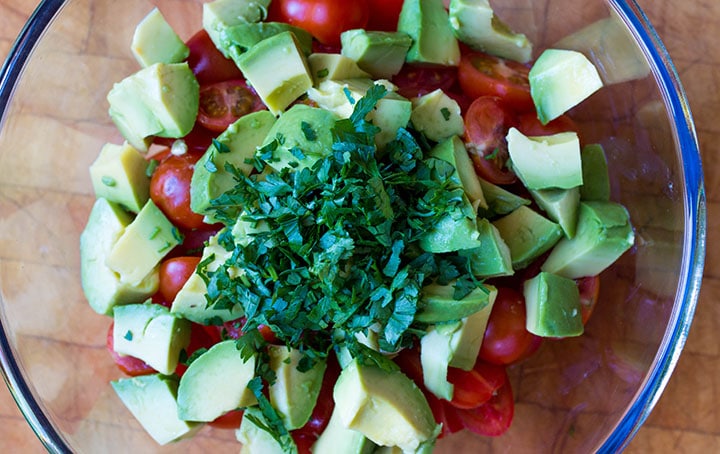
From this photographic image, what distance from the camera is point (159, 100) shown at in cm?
152

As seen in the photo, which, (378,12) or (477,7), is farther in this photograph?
(378,12)

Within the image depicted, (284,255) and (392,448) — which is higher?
(284,255)

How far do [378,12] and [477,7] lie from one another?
0.94ft

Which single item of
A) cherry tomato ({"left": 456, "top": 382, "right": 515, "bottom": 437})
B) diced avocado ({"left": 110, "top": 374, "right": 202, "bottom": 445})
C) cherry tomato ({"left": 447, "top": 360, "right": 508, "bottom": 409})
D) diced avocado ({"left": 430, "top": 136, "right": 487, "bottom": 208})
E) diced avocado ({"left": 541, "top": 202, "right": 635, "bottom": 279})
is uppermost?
diced avocado ({"left": 430, "top": 136, "right": 487, "bottom": 208})

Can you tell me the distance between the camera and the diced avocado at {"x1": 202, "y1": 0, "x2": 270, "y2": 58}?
1585 millimetres

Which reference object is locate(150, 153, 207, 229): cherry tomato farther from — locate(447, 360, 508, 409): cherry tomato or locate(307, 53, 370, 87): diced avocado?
locate(447, 360, 508, 409): cherry tomato

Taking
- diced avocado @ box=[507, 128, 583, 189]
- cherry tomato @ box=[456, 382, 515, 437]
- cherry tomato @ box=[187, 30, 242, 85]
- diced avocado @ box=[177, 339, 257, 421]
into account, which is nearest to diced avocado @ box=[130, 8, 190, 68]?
cherry tomato @ box=[187, 30, 242, 85]

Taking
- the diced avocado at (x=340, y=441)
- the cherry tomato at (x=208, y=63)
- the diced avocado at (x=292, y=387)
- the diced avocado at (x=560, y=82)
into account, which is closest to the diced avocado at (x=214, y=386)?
the diced avocado at (x=292, y=387)

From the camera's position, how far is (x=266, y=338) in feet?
5.06

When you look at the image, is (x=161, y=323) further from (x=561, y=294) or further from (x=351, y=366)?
(x=561, y=294)

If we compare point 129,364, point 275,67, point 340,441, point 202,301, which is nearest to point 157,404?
point 129,364

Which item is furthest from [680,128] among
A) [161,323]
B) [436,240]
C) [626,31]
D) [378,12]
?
[161,323]

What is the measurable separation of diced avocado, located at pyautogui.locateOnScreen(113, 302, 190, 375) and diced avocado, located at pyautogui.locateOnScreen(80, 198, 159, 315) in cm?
3

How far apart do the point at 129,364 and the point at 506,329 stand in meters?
0.87
